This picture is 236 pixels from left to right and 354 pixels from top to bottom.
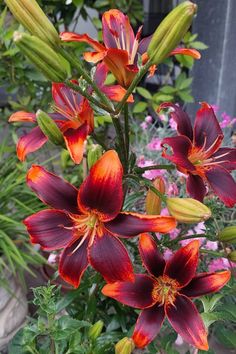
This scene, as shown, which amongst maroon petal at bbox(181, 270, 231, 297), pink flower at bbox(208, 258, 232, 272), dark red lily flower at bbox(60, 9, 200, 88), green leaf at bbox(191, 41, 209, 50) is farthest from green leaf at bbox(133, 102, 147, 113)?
maroon petal at bbox(181, 270, 231, 297)

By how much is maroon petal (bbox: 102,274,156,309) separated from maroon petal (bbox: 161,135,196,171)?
188mm

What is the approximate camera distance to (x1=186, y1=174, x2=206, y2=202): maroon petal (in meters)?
0.69

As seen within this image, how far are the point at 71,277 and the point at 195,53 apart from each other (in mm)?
379

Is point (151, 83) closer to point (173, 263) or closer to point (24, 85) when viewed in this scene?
point (24, 85)

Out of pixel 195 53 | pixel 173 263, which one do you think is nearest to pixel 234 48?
pixel 195 53

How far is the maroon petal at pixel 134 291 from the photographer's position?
71 cm

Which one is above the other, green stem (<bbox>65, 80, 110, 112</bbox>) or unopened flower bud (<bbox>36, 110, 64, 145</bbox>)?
green stem (<bbox>65, 80, 110, 112</bbox>)

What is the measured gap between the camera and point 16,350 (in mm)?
882

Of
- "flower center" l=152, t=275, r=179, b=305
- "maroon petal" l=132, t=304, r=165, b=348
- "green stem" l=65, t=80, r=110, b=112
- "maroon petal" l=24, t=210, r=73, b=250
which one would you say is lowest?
"maroon petal" l=132, t=304, r=165, b=348

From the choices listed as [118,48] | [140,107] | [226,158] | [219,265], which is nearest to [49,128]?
[118,48]

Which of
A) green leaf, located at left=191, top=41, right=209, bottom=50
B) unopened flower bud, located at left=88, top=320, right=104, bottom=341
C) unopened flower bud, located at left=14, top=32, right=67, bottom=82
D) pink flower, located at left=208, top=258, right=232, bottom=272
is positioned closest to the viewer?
unopened flower bud, located at left=14, top=32, right=67, bottom=82

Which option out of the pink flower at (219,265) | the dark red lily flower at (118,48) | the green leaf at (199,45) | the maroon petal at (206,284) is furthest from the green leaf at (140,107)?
the maroon petal at (206,284)

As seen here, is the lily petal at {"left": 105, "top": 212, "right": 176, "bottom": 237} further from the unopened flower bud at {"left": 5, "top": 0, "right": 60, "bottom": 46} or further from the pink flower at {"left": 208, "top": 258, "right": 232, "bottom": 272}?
the pink flower at {"left": 208, "top": 258, "right": 232, "bottom": 272}

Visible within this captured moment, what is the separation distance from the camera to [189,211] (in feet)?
1.99
